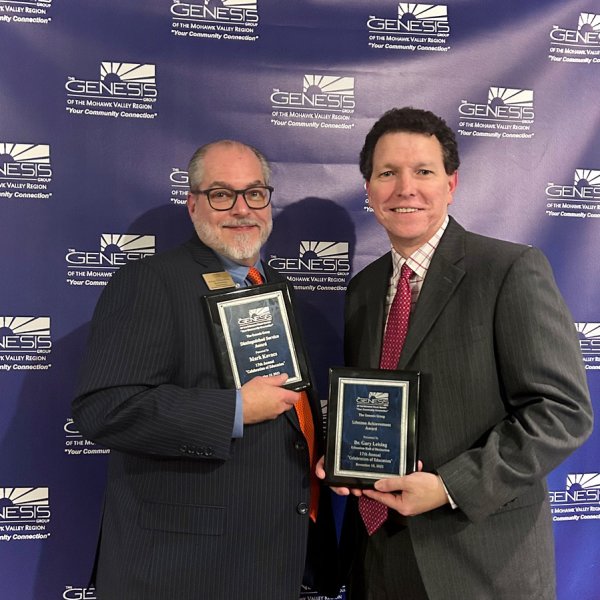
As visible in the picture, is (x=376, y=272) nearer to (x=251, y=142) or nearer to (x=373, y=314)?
(x=373, y=314)

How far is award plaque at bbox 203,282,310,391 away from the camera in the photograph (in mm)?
1896

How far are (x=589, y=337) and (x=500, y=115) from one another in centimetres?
122

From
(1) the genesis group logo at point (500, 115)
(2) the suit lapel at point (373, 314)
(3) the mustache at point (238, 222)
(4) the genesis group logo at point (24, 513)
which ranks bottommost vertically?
(4) the genesis group logo at point (24, 513)

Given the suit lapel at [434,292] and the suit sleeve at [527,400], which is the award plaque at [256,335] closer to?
the suit lapel at [434,292]

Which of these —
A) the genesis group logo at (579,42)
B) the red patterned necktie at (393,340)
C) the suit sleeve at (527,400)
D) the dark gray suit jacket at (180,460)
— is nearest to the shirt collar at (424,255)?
the red patterned necktie at (393,340)

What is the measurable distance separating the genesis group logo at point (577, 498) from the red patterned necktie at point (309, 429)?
1.54m

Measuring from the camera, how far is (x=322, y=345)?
2.89m

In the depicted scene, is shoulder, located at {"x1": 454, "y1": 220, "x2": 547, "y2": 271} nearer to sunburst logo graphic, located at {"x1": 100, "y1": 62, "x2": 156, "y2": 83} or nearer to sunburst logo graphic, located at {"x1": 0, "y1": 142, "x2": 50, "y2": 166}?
sunburst logo graphic, located at {"x1": 100, "y1": 62, "x2": 156, "y2": 83}

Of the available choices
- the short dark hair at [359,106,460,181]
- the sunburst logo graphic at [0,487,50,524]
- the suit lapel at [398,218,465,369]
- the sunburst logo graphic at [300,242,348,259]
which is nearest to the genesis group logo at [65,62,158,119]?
the sunburst logo graphic at [300,242,348,259]

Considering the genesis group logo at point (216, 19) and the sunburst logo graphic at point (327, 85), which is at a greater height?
the genesis group logo at point (216, 19)

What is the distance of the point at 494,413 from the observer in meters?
1.87

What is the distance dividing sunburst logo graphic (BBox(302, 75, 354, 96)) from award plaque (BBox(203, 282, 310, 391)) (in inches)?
49.8

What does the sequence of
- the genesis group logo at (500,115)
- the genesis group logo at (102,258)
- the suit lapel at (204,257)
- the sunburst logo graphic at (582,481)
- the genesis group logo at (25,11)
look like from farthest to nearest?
the sunburst logo graphic at (582,481)
the genesis group logo at (500,115)
the genesis group logo at (102,258)
the genesis group logo at (25,11)
the suit lapel at (204,257)

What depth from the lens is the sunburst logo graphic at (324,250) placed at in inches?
113
